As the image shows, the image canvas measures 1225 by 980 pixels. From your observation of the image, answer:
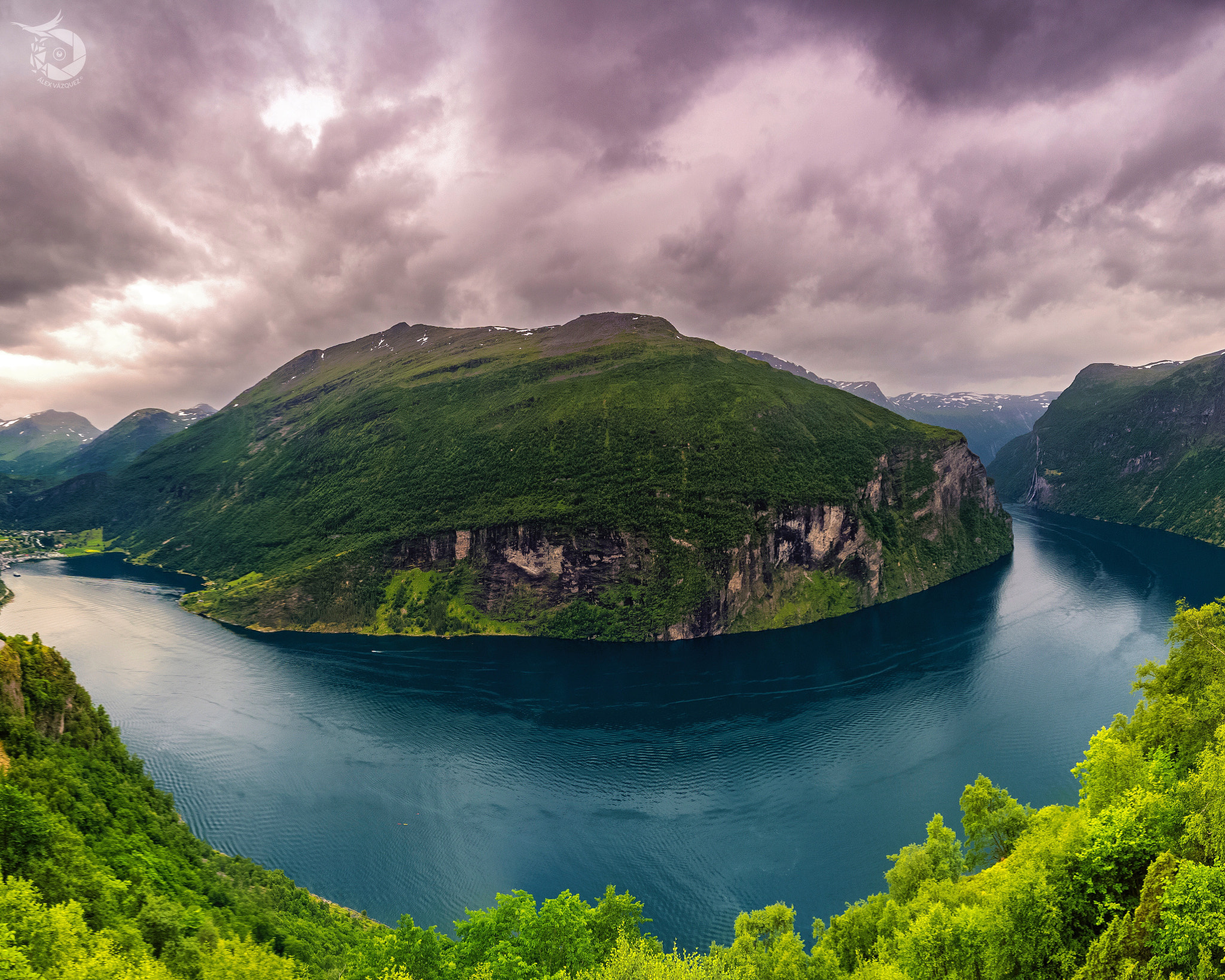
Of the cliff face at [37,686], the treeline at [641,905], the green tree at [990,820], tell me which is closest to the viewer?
the treeline at [641,905]

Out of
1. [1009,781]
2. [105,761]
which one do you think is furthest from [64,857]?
[1009,781]

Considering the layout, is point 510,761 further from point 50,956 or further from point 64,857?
point 50,956

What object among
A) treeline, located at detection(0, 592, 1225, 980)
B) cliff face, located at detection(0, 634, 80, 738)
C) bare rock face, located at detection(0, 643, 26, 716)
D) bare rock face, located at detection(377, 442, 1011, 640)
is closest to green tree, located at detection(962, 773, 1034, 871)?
treeline, located at detection(0, 592, 1225, 980)

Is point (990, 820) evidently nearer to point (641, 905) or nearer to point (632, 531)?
point (641, 905)

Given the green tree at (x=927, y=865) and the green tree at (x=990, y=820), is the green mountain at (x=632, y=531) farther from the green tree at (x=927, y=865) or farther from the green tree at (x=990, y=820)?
the green tree at (x=927, y=865)

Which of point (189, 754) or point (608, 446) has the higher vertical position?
point (608, 446)

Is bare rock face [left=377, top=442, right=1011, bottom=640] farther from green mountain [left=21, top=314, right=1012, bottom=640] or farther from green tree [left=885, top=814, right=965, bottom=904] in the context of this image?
green tree [left=885, top=814, right=965, bottom=904]

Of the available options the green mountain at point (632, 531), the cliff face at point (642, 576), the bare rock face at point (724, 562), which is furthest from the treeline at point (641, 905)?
the green mountain at point (632, 531)
